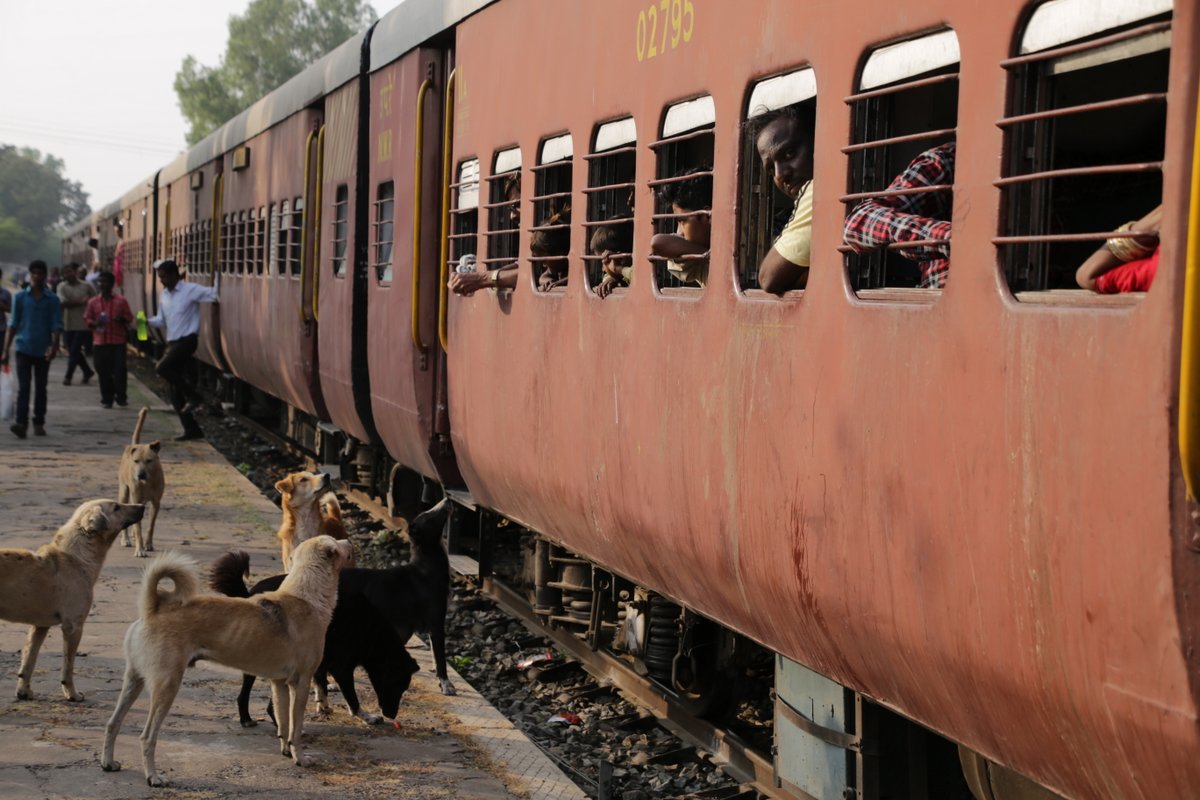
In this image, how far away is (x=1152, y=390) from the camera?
305 cm

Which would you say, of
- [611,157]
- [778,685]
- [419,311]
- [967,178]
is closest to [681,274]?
[611,157]

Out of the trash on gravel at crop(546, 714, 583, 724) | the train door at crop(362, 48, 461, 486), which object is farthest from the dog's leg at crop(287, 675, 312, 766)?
the train door at crop(362, 48, 461, 486)

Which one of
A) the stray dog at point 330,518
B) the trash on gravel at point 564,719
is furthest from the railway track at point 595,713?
the stray dog at point 330,518

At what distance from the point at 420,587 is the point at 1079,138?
13.7ft

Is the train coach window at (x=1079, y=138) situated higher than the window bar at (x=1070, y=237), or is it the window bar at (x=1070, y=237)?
the train coach window at (x=1079, y=138)

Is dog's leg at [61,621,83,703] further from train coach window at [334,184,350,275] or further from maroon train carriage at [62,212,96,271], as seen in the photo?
maroon train carriage at [62,212,96,271]

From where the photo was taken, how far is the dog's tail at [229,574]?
21.6 feet

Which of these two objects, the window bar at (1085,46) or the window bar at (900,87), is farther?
the window bar at (900,87)

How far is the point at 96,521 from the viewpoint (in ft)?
23.0

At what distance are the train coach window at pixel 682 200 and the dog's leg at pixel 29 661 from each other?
3086 millimetres

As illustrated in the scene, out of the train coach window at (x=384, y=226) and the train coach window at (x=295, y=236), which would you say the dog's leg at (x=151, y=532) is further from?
the train coach window at (x=295, y=236)

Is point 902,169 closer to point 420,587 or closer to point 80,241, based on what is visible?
point 420,587

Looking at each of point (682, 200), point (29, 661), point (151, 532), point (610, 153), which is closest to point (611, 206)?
point (610, 153)

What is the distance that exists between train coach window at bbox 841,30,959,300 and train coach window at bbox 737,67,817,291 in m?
0.27
